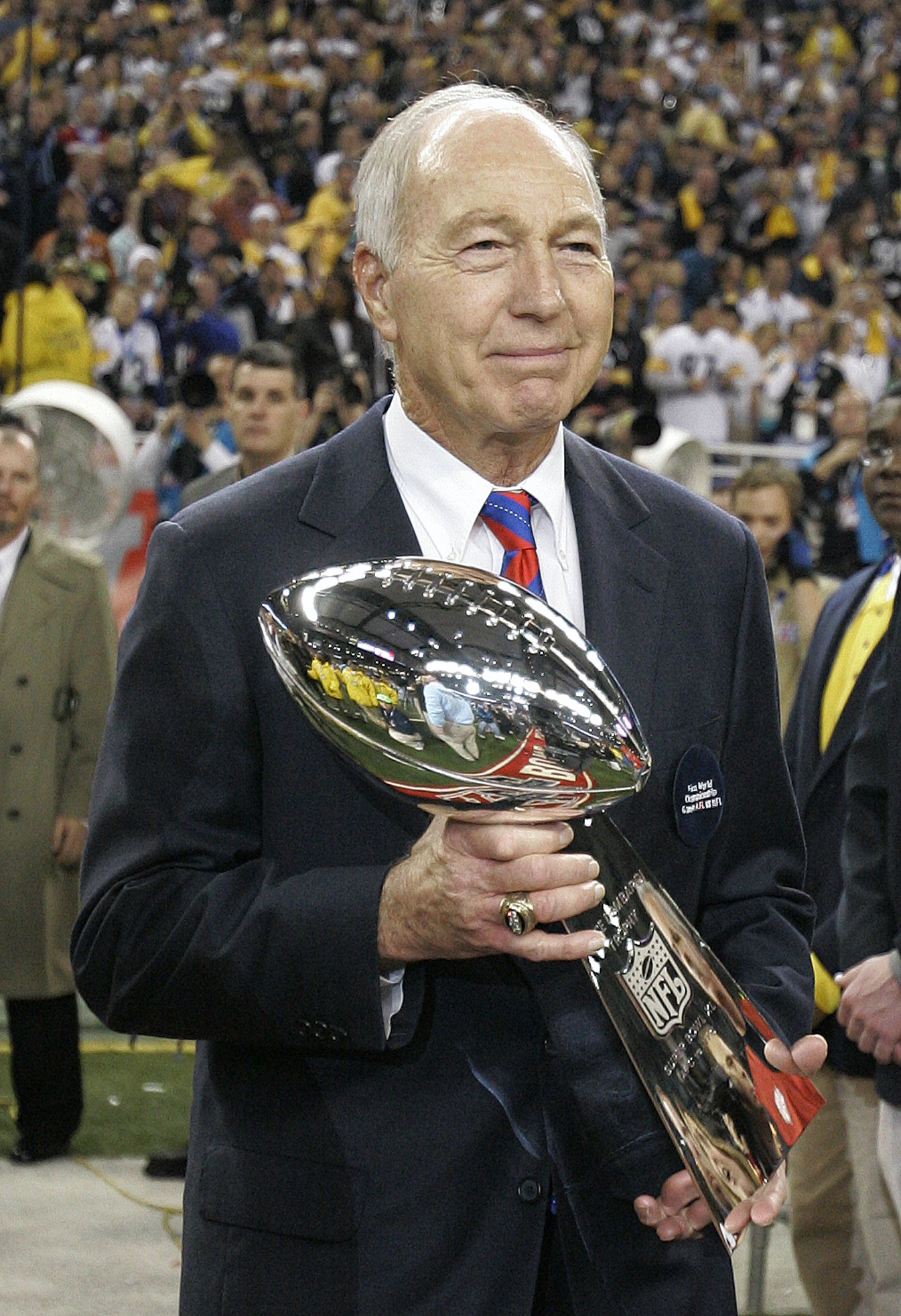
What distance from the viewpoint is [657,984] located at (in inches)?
48.6

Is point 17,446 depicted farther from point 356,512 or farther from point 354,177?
point 356,512

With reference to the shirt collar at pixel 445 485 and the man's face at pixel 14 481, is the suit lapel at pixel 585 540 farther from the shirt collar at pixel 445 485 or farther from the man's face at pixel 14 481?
the man's face at pixel 14 481

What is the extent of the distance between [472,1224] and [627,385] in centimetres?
951

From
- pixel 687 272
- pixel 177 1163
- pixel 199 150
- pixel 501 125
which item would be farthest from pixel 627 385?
pixel 501 125

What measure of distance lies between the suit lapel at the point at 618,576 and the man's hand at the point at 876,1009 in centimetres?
117

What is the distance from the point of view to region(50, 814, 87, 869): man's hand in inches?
186

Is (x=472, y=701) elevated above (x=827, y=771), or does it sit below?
above

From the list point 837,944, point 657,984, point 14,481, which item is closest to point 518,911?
point 657,984

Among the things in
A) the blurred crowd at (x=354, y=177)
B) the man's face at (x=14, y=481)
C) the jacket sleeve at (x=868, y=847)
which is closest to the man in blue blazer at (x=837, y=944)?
the jacket sleeve at (x=868, y=847)

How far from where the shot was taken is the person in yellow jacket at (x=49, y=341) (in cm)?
970

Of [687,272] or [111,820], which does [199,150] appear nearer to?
[687,272]

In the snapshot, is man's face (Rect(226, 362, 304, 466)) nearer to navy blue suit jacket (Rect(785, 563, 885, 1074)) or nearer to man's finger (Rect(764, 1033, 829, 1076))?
navy blue suit jacket (Rect(785, 563, 885, 1074))

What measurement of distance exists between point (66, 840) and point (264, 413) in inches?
50.2

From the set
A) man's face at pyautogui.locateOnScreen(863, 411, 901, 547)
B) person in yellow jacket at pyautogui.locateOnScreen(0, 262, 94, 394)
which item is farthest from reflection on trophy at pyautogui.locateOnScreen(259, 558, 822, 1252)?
person in yellow jacket at pyautogui.locateOnScreen(0, 262, 94, 394)
